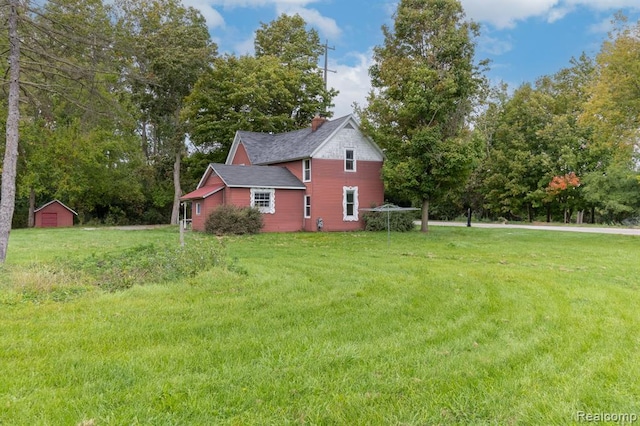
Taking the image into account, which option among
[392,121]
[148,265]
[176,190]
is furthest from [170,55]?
[148,265]

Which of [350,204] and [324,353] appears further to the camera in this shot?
[350,204]

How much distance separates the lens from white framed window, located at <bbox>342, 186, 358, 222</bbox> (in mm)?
24125

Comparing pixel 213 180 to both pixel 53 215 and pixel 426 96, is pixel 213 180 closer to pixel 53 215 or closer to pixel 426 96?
pixel 426 96

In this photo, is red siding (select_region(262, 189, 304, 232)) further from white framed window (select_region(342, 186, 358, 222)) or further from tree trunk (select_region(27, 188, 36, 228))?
tree trunk (select_region(27, 188, 36, 228))

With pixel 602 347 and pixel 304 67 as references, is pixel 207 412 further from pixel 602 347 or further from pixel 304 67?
pixel 304 67

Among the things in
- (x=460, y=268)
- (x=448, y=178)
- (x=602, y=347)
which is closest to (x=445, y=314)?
(x=602, y=347)

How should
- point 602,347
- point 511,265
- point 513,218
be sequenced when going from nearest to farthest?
point 602,347 → point 511,265 → point 513,218

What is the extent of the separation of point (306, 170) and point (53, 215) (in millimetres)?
18841

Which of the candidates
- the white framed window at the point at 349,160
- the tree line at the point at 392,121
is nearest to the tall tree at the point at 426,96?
the tree line at the point at 392,121

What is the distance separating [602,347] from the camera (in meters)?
4.15

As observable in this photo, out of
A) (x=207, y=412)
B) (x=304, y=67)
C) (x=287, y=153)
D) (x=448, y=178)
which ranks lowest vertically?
(x=207, y=412)

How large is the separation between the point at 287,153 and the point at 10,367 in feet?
73.0

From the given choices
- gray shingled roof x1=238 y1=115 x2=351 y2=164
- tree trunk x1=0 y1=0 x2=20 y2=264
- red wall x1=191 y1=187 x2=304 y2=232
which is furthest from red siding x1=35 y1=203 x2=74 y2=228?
tree trunk x1=0 y1=0 x2=20 y2=264

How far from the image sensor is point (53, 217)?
29234 mm
